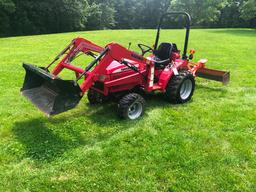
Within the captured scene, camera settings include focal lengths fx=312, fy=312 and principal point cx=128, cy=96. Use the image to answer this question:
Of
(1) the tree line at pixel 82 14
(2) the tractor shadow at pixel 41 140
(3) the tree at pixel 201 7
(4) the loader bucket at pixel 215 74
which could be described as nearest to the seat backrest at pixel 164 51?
(4) the loader bucket at pixel 215 74

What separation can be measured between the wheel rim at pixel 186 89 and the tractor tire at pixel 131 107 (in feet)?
4.17

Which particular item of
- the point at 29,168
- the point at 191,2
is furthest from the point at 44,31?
the point at 29,168

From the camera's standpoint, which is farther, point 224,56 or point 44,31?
point 44,31

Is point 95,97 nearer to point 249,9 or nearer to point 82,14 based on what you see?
point 249,9

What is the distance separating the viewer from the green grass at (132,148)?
3652 millimetres

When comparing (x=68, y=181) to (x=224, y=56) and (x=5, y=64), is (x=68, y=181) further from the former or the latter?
(x=224, y=56)

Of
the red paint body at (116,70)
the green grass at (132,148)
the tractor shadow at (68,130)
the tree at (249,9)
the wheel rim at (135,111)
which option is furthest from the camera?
the tree at (249,9)

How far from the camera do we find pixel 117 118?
17.6 ft

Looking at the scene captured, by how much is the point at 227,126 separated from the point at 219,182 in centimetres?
174

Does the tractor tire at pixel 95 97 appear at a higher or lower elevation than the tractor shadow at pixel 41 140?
higher

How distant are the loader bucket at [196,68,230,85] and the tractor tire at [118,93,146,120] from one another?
103 inches

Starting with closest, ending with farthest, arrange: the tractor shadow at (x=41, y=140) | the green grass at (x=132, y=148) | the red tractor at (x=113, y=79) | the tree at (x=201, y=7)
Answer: the green grass at (x=132, y=148) → the tractor shadow at (x=41, y=140) → the red tractor at (x=113, y=79) → the tree at (x=201, y=7)

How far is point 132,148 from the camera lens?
4391mm

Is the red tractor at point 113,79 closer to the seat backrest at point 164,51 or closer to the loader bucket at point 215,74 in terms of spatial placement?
the seat backrest at point 164,51
